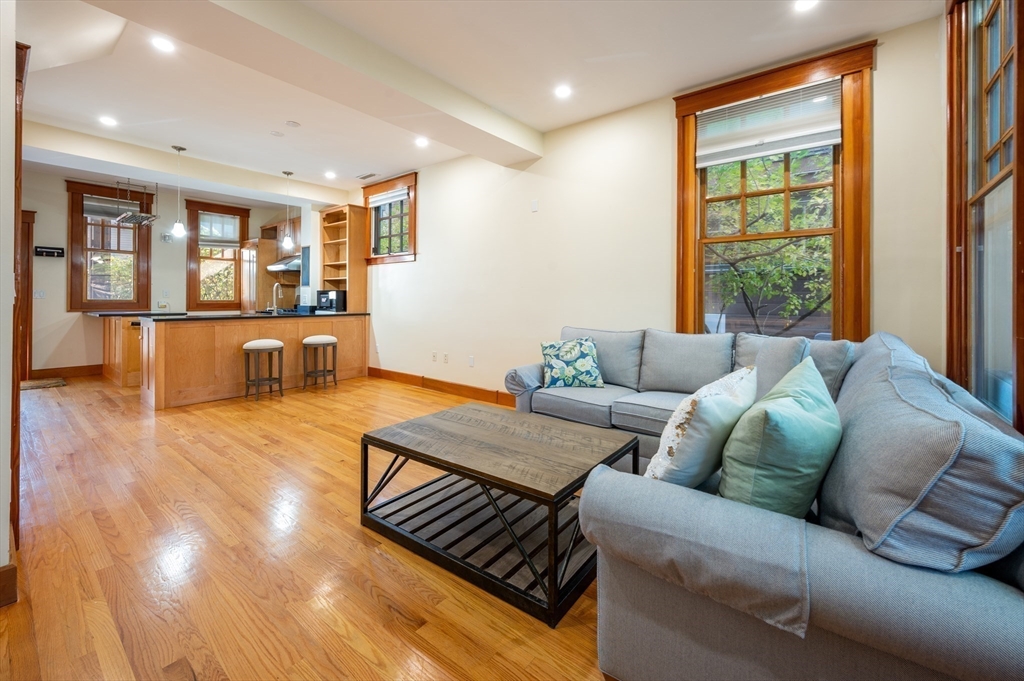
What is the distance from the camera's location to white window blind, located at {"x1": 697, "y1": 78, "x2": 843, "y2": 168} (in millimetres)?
2943

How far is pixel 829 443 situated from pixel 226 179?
659cm

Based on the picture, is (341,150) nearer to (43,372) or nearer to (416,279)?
(416,279)

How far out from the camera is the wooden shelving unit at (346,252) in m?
6.21

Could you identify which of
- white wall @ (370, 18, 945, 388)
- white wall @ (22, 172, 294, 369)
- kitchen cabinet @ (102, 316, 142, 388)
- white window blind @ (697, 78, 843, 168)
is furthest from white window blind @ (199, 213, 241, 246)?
white window blind @ (697, 78, 843, 168)

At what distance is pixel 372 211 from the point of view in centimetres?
627

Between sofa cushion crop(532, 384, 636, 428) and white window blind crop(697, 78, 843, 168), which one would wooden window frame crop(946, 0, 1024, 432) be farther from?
sofa cushion crop(532, 384, 636, 428)

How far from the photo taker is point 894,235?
2.77 m

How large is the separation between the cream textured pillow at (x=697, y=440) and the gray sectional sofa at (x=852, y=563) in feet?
0.33

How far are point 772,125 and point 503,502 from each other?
123 inches

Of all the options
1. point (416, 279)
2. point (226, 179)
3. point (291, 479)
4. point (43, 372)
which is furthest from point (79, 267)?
point (291, 479)

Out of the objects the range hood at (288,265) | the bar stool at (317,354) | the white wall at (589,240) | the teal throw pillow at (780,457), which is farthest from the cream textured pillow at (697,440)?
the range hood at (288,265)

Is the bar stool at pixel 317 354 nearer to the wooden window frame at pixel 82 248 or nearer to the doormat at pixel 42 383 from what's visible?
the doormat at pixel 42 383

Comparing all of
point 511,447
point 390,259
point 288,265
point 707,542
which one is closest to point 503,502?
point 511,447

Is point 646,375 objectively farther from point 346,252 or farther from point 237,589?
point 346,252
